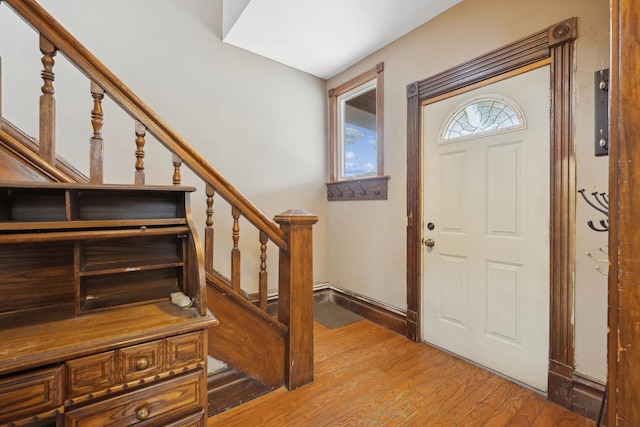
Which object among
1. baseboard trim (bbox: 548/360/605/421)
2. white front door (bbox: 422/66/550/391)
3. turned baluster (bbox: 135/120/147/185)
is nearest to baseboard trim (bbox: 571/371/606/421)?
baseboard trim (bbox: 548/360/605/421)

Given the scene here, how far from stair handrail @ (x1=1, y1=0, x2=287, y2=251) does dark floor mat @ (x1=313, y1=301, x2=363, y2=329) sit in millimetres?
1558

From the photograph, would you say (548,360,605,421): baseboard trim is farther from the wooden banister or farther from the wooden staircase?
the wooden banister

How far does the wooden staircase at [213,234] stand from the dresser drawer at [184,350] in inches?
16.9

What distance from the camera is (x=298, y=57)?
2.76m

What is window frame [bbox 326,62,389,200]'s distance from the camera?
2617 millimetres

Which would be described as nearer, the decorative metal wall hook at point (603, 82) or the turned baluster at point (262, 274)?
the decorative metal wall hook at point (603, 82)

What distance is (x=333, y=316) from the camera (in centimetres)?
287

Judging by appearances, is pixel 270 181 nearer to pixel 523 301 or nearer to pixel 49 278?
pixel 49 278

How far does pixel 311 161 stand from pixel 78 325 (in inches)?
97.1

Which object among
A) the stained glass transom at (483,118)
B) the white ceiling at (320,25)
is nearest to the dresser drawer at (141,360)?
the stained glass transom at (483,118)

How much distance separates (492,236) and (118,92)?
232cm

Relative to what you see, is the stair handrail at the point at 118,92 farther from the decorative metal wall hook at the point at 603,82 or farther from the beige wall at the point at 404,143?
the decorative metal wall hook at the point at 603,82

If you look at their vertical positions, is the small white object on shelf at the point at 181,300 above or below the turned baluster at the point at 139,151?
below

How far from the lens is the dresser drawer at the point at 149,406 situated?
90 centimetres
